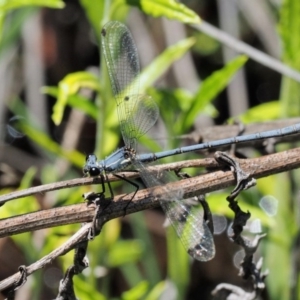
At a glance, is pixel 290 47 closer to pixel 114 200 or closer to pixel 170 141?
pixel 170 141

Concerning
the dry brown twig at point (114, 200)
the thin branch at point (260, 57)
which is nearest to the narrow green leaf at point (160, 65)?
the thin branch at point (260, 57)

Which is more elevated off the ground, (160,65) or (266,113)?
(160,65)

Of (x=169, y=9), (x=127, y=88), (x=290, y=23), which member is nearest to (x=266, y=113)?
(x=290, y=23)

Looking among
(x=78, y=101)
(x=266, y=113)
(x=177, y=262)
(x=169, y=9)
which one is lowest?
(x=177, y=262)

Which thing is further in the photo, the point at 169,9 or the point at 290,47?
the point at 290,47

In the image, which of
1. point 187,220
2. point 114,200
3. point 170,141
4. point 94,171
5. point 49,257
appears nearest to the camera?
point 49,257

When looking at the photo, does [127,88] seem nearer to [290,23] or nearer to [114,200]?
[290,23]

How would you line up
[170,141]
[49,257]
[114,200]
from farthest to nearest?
1. [170,141]
2. [114,200]
3. [49,257]

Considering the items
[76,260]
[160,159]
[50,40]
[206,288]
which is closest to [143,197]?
[76,260]
